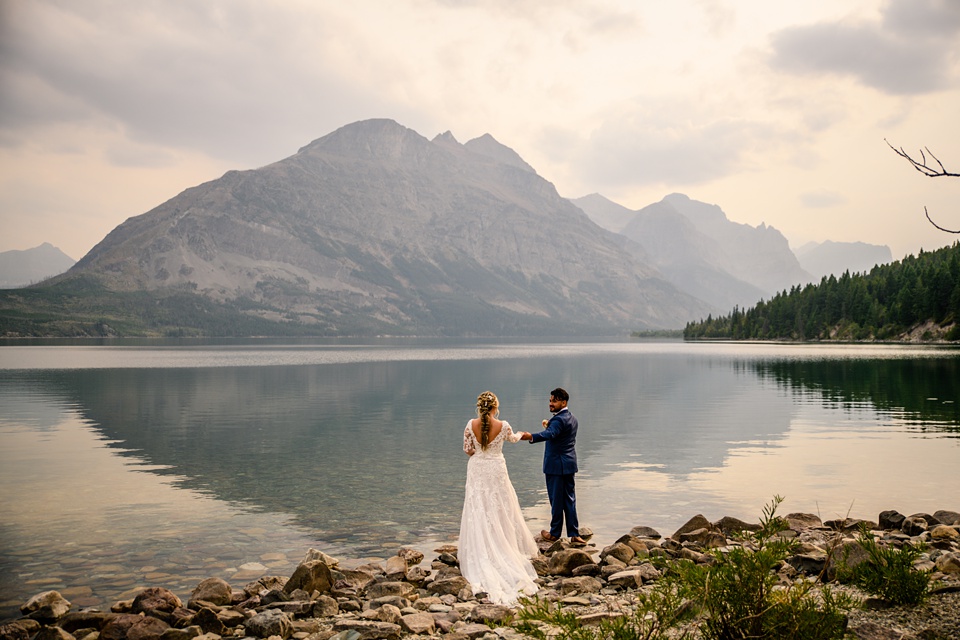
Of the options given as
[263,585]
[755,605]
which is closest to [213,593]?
[263,585]

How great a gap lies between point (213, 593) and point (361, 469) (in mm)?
Result: 18183

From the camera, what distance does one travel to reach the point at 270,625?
1327 centimetres

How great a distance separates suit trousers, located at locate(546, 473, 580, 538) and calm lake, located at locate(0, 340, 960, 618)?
1542 millimetres

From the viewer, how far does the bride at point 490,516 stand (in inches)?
649

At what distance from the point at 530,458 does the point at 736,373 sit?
71182mm

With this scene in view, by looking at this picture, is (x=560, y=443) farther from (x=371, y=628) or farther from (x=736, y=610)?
(x=736, y=610)

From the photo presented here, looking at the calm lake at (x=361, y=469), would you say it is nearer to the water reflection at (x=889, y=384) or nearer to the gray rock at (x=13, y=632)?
the water reflection at (x=889, y=384)

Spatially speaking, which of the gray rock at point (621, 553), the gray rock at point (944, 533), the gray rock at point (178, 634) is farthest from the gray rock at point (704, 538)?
the gray rock at point (178, 634)

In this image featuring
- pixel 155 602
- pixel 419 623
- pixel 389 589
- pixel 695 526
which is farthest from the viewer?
pixel 695 526

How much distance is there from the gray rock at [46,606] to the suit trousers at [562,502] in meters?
11.7

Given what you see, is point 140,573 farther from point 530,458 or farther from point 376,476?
point 530,458

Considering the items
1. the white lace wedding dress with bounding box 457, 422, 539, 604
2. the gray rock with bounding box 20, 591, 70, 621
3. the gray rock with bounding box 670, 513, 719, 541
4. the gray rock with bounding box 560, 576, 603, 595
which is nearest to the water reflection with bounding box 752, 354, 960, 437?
the gray rock with bounding box 670, 513, 719, 541

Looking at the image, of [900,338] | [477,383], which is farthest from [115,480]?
[900,338]

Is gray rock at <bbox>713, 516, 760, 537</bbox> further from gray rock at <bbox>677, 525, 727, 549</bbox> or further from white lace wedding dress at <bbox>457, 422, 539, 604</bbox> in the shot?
white lace wedding dress at <bbox>457, 422, 539, 604</bbox>
